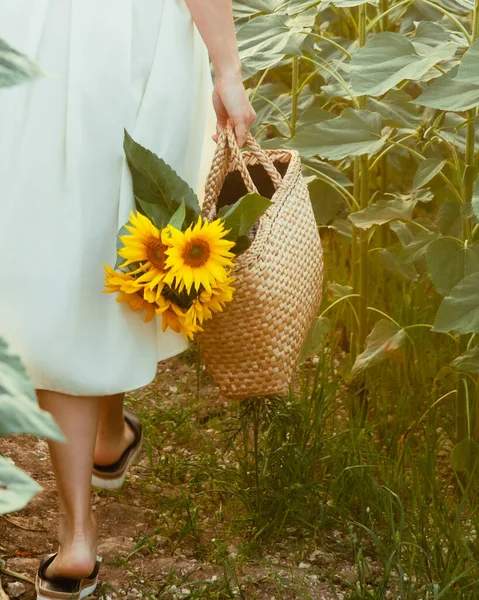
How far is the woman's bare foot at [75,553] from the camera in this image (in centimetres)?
124

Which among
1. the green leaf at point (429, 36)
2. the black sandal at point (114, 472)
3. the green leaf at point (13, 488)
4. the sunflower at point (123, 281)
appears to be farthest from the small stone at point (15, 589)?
the green leaf at point (13, 488)

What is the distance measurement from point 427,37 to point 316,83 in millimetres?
701

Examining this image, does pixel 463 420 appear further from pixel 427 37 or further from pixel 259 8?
pixel 259 8

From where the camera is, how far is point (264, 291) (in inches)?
44.8

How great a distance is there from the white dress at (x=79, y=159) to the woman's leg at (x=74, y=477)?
0.05 metres

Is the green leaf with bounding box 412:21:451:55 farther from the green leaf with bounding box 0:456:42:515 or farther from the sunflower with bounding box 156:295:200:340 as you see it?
the green leaf with bounding box 0:456:42:515

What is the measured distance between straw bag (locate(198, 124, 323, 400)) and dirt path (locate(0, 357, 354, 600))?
30 cm

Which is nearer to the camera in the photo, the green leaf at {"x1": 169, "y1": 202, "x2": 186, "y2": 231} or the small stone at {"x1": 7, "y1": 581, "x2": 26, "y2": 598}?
the green leaf at {"x1": 169, "y1": 202, "x2": 186, "y2": 231}

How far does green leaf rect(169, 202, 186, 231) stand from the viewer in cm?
100

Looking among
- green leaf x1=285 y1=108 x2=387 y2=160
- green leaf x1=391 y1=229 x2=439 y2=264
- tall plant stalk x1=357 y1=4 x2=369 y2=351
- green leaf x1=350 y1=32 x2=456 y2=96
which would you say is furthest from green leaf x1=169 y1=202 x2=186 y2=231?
tall plant stalk x1=357 y1=4 x2=369 y2=351

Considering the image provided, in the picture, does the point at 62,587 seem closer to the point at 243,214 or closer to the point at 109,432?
the point at 109,432

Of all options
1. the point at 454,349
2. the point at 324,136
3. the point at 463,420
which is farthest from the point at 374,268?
the point at 324,136

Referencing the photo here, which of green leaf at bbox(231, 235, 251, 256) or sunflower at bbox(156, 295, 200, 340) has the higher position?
green leaf at bbox(231, 235, 251, 256)

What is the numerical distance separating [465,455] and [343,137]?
1.87 ft
